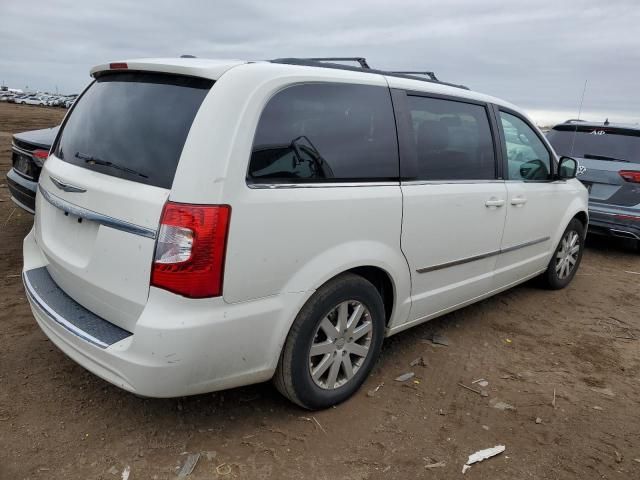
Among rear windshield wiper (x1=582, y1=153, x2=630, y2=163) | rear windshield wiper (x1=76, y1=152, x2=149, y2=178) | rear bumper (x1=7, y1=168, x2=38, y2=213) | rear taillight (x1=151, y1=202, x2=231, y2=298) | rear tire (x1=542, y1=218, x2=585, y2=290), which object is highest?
rear windshield wiper (x1=582, y1=153, x2=630, y2=163)

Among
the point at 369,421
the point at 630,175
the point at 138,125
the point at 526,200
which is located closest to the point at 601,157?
the point at 630,175

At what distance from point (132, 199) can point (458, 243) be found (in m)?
2.06

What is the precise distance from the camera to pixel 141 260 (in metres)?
2.26

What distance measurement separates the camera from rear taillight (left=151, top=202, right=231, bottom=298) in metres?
2.19

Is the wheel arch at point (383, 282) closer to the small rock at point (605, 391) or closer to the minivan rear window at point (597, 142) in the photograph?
the small rock at point (605, 391)

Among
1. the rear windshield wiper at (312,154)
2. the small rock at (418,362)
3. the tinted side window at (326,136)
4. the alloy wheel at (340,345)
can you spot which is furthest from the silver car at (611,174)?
the rear windshield wiper at (312,154)

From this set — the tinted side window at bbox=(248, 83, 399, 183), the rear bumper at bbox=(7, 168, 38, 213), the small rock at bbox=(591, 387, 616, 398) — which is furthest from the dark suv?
the small rock at bbox=(591, 387, 616, 398)

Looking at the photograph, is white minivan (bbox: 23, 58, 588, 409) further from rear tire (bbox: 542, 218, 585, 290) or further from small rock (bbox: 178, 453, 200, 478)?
rear tire (bbox: 542, 218, 585, 290)

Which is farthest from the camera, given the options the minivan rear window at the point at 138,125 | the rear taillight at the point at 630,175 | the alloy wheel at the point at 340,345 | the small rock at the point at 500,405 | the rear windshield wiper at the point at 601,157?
the rear windshield wiper at the point at 601,157

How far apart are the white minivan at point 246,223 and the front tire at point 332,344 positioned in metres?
0.01

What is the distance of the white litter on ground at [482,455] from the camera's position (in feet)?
8.50

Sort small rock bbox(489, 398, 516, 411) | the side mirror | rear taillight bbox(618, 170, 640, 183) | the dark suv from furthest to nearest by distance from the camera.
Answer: rear taillight bbox(618, 170, 640, 183) → the dark suv → the side mirror → small rock bbox(489, 398, 516, 411)

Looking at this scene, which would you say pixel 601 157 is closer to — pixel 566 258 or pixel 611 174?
pixel 611 174

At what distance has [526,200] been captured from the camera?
4.13 m
